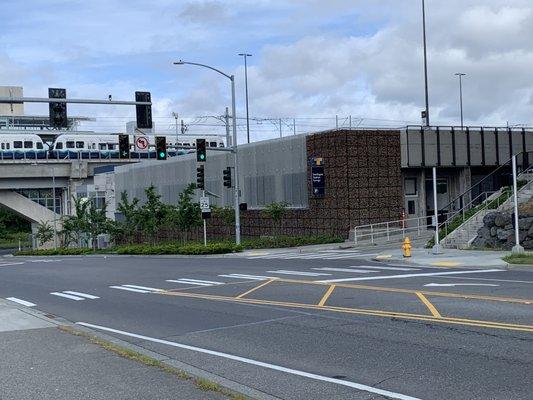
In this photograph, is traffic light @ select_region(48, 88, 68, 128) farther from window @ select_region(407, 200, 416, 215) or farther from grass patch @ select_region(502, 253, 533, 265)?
window @ select_region(407, 200, 416, 215)

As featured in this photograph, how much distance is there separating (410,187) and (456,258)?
18321 mm

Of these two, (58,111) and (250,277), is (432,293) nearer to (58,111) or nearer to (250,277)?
(250,277)

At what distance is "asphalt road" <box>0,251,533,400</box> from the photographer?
7809mm

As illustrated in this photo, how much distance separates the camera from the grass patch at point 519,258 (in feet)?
70.7

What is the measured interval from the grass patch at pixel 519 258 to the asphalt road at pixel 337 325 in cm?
109

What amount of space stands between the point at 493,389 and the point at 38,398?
4753 millimetres

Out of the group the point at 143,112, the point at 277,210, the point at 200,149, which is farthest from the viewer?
the point at 277,210

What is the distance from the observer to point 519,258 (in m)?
22.5

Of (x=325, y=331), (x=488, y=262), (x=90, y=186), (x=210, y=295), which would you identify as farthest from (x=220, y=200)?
(x=325, y=331)

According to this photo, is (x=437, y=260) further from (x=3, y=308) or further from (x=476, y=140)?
(x=476, y=140)

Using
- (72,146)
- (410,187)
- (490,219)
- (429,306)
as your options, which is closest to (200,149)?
(490,219)

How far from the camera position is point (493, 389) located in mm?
7223

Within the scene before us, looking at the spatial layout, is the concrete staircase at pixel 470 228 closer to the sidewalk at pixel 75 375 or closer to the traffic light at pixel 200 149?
the traffic light at pixel 200 149

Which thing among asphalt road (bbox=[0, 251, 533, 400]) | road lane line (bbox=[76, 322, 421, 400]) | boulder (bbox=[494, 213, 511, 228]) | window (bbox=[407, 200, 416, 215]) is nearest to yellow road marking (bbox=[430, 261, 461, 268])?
asphalt road (bbox=[0, 251, 533, 400])
